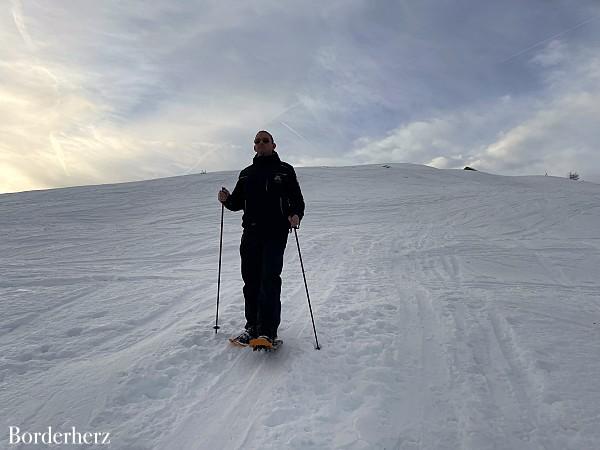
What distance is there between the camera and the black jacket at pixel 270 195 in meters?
4.21

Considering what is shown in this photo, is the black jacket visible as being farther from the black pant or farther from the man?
the black pant

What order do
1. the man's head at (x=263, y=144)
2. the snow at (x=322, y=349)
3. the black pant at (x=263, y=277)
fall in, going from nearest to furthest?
the snow at (x=322, y=349) < the black pant at (x=263, y=277) < the man's head at (x=263, y=144)

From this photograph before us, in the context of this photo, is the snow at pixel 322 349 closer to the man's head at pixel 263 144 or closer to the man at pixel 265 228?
the man at pixel 265 228

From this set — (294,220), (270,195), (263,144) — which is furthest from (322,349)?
(263,144)

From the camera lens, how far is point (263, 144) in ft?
14.2

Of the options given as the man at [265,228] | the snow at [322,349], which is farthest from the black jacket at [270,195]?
the snow at [322,349]

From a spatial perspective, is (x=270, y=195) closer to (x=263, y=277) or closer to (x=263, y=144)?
(x=263, y=144)

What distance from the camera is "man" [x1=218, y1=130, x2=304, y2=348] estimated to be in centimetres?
411

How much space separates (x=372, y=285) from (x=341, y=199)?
13.7 m

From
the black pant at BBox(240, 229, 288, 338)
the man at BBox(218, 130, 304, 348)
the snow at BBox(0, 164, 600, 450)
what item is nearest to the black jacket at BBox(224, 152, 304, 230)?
the man at BBox(218, 130, 304, 348)

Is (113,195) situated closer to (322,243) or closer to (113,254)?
(113,254)

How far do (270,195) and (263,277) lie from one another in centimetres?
94

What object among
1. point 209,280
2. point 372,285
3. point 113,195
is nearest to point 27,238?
point 209,280

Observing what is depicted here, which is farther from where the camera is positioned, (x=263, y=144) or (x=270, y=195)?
(x=263, y=144)
